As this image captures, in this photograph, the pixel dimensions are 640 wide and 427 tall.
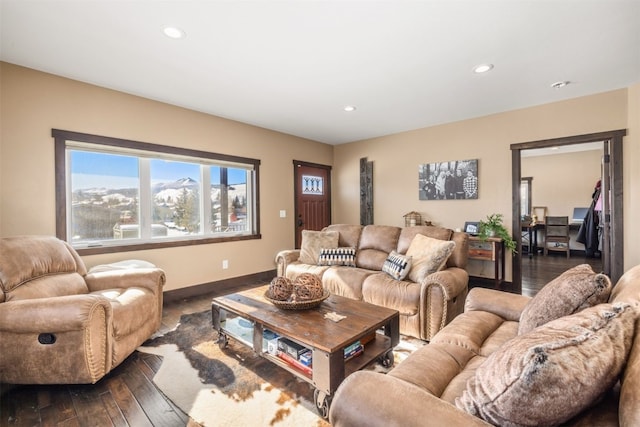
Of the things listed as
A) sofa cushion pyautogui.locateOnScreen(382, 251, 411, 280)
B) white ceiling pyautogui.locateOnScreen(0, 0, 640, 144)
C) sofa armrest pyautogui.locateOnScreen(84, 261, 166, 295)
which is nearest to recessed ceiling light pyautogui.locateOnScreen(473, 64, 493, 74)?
white ceiling pyautogui.locateOnScreen(0, 0, 640, 144)

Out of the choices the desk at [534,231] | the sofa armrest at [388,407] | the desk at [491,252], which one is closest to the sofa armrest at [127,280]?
the sofa armrest at [388,407]

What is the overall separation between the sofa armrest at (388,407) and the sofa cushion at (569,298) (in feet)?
2.35

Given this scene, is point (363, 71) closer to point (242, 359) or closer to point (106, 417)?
point (242, 359)

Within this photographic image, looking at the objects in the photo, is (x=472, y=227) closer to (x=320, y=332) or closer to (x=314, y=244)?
(x=314, y=244)

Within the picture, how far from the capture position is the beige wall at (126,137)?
8.73ft

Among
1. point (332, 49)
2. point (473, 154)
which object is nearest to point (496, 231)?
point (473, 154)

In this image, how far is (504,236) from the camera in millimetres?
3928

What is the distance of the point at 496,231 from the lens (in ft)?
13.1

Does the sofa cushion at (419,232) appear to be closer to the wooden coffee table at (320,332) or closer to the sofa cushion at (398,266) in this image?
the sofa cushion at (398,266)

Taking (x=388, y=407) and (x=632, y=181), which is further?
(x=632, y=181)

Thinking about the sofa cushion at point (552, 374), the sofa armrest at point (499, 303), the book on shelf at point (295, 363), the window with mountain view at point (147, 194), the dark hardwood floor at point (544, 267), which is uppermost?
the window with mountain view at point (147, 194)

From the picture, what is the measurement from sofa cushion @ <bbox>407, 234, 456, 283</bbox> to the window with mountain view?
2.64m

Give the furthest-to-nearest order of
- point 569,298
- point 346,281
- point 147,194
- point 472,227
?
point 472,227 → point 147,194 → point 346,281 → point 569,298

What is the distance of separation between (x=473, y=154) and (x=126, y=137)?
4717 millimetres
